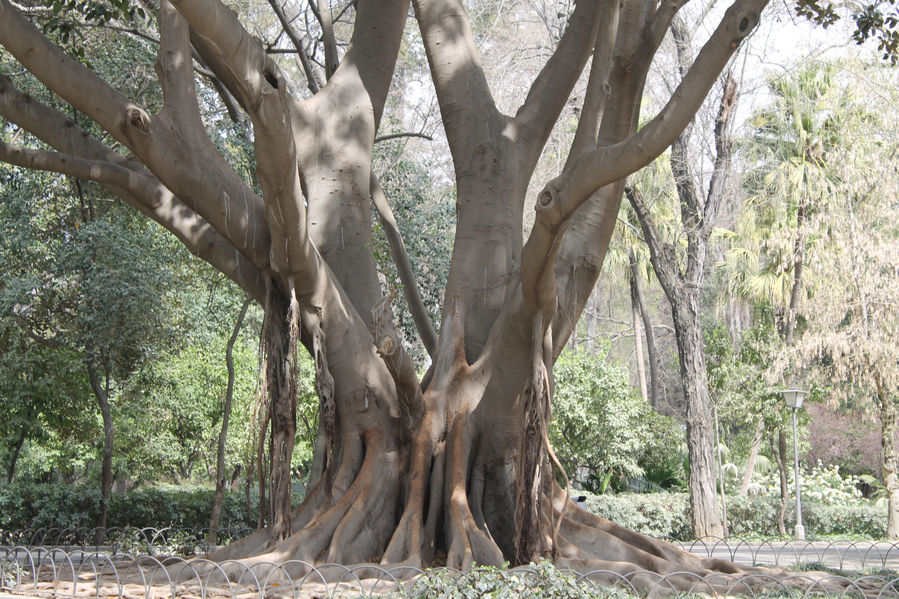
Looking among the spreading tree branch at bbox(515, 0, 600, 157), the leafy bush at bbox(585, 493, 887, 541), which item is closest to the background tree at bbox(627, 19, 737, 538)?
the leafy bush at bbox(585, 493, 887, 541)

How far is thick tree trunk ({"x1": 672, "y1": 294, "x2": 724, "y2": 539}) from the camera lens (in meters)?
15.5

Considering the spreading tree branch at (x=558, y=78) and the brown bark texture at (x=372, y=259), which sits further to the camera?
the spreading tree branch at (x=558, y=78)

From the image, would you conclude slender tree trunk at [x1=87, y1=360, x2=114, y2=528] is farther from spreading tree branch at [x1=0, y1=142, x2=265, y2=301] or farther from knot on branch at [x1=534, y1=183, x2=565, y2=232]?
knot on branch at [x1=534, y1=183, x2=565, y2=232]

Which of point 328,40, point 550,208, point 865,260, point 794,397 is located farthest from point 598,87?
point 865,260

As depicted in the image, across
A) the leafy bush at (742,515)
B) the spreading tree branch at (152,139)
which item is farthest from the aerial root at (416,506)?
the leafy bush at (742,515)

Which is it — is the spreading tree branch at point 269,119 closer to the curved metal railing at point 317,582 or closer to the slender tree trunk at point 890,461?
the curved metal railing at point 317,582

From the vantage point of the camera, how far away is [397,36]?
930 centimetres

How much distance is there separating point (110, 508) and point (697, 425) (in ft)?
34.2

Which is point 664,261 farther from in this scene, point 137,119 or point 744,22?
point 137,119

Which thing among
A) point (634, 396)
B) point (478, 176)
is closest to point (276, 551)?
point (478, 176)

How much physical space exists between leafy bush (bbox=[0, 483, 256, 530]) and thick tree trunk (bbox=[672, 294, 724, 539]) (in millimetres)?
8043

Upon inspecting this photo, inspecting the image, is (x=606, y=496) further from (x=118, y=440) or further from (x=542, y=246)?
(x=542, y=246)

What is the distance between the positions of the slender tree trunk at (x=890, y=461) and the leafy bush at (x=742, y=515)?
168 centimetres

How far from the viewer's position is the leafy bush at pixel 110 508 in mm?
13578
